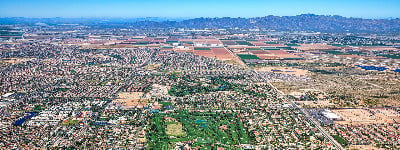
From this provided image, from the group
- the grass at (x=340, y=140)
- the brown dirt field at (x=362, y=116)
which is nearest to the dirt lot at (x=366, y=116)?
the brown dirt field at (x=362, y=116)

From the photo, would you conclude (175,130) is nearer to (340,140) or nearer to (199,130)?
(199,130)

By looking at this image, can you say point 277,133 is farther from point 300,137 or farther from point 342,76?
point 342,76

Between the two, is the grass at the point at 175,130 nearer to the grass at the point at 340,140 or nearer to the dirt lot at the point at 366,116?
the grass at the point at 340,140

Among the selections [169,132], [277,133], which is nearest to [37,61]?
[169,132]

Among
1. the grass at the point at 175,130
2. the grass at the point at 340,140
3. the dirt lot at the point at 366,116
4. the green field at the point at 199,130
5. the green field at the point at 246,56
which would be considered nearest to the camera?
the grass at the point at 340,140

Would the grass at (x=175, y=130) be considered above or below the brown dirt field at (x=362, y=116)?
below

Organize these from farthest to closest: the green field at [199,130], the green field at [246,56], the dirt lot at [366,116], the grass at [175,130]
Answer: the green field at [246,56] < the dirt lot at [366,116] < the grass at [175,130] < the green field at [199,130]

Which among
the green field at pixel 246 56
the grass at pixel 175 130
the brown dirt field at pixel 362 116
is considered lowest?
the grass at pixel 175 130

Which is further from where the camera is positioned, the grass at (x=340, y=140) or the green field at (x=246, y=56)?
→ the green field at (x=246, y=56)

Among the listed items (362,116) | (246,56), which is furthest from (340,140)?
(246,56)
